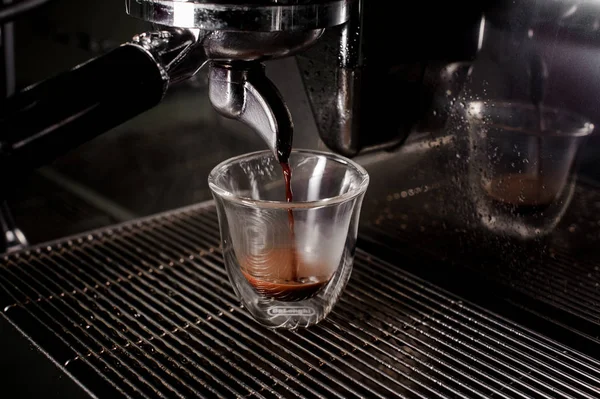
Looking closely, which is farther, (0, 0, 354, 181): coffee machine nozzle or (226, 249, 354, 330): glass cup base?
(226, 249, 354, 330): glass cup base

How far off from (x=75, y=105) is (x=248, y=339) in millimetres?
205

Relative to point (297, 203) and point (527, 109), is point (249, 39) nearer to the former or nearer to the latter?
point (297, 203)

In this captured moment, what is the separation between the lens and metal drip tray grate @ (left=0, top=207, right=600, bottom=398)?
44 cm

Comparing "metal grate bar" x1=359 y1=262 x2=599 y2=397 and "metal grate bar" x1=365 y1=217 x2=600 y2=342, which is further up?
"metal grate bar" x1=365 y1=217 x2=600 y2=342

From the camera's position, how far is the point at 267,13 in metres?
0.40

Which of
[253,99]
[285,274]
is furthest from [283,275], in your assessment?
[253,99]

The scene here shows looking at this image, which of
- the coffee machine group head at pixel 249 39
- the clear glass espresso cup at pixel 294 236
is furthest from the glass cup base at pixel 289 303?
the coffee machine group head at pixel 249 39

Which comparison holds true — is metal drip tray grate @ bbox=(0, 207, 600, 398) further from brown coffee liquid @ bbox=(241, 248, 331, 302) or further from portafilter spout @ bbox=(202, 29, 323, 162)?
portafilter spout @ bbox=(202, 29, 323, 162)

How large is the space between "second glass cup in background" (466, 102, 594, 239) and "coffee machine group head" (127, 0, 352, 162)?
0.49 feet

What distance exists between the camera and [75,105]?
0.38 m

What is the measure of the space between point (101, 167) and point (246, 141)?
44 centimetres

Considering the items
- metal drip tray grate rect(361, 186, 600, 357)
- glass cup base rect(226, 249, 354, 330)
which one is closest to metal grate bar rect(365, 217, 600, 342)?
metal drip tray grate rect(361, 186, 600, 357)

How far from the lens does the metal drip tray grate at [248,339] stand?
440mm

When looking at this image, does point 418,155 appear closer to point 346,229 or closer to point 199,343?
point 346,229
